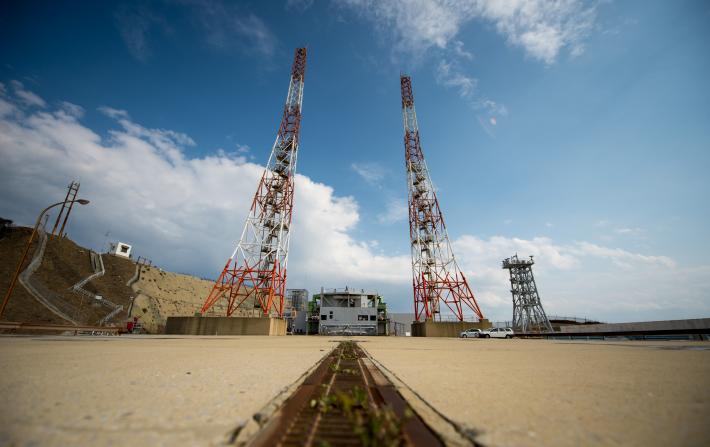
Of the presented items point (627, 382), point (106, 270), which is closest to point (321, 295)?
point (106, 270)

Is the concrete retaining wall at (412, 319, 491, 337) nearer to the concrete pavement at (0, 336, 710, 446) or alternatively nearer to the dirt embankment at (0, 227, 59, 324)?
the concrete pavement at (0, 336, 710, 446)

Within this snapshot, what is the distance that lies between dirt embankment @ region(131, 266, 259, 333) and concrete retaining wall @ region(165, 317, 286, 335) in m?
15.1

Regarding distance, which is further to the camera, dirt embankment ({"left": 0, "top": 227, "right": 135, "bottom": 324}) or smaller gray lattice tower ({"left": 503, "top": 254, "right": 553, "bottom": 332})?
smaller gray lattice tower ({"left": 503, "top": 254, "right": 553, "bottom": 332})

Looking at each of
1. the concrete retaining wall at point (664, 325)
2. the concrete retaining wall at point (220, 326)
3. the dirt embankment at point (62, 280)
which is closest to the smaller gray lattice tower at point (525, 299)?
the concrete retaining wall at point (664, 325)

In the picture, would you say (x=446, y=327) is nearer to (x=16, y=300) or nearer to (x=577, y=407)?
(x=577, y=407)

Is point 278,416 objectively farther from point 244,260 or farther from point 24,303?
point 24,303

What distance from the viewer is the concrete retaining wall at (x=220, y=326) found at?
22750 mm

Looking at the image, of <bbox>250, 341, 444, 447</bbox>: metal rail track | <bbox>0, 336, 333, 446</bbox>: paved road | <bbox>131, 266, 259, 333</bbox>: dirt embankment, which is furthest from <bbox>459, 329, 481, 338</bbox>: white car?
<bbox>250, 341, 444, 447</bbox>: metal rail track

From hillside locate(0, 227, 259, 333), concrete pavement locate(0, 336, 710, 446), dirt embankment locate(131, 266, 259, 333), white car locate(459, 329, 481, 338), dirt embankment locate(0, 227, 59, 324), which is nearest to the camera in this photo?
concrete pavement locate(0, 336, 710, 446)

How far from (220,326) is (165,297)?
28.2 meters

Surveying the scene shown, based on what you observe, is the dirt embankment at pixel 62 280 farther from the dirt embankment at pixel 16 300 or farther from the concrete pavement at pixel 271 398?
the concrete pavement at pixel 271 398

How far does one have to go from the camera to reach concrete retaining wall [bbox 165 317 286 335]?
2275 cm

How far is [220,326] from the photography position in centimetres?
2277

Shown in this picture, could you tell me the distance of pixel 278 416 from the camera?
158cm
